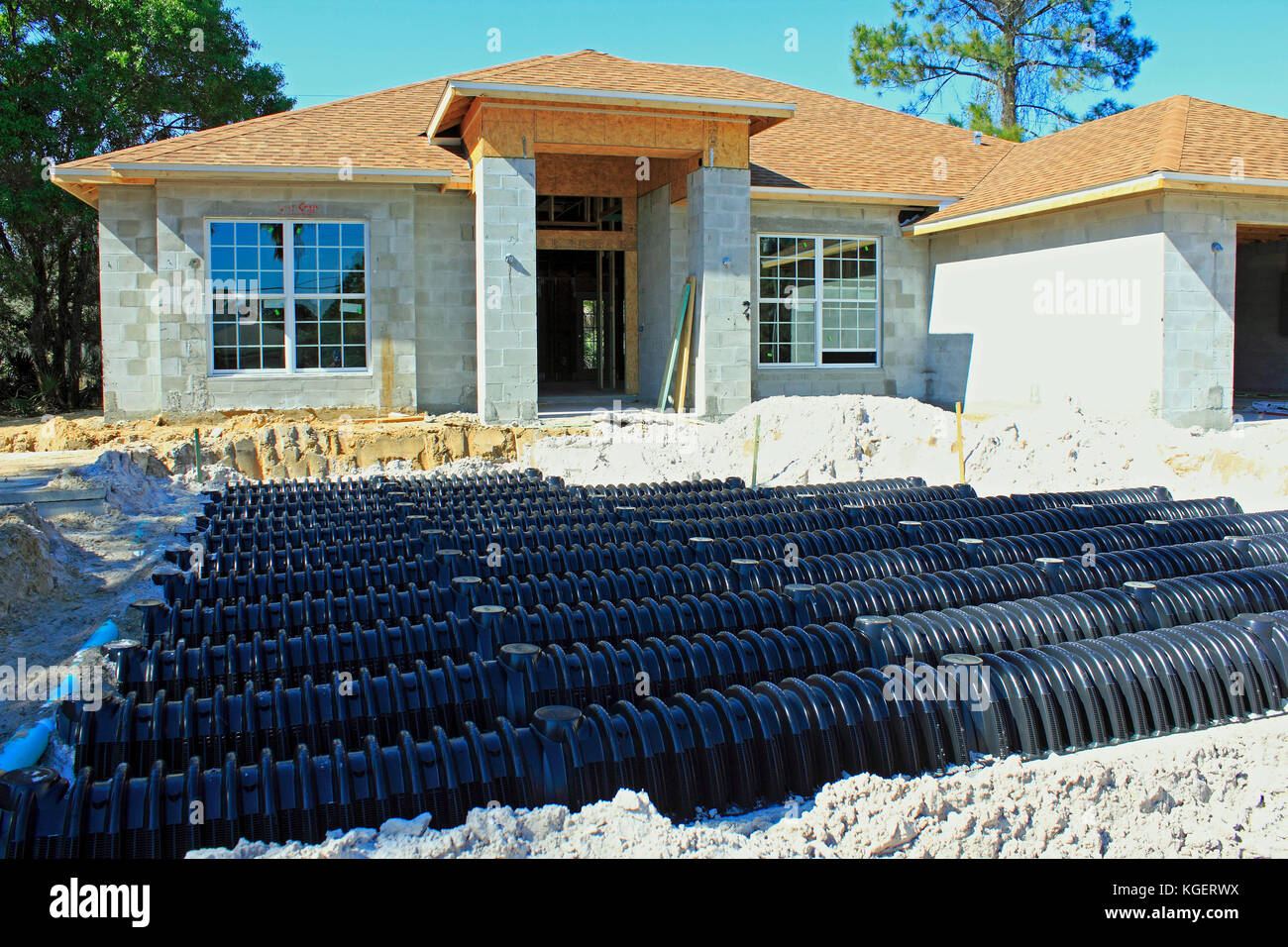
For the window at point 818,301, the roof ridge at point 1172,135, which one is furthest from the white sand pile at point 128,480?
the roof ridge at point 1172,135

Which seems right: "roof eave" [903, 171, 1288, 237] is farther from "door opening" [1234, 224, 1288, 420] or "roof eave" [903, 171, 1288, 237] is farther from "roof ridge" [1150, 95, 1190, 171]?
"door opening" [1234, 224, 1288, 420]

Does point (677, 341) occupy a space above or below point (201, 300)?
below

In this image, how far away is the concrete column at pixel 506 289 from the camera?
14.5 metres

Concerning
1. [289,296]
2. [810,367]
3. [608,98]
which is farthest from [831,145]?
[289,296]

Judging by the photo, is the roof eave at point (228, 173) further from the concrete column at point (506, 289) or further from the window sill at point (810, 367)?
the window sill at point (810, 367)

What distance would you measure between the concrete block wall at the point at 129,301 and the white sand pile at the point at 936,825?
13707 millimetres

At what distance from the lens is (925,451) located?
13.3 metres

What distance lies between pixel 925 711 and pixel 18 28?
25687 mm

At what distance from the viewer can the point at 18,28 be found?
22.4m

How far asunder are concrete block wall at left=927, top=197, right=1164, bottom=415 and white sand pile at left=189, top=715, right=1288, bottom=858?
11407mm

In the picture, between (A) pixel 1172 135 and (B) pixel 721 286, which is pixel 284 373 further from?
(A) pixel 1172 135

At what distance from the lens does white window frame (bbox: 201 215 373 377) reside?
15.2 meters

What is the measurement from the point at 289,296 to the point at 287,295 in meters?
0.03
